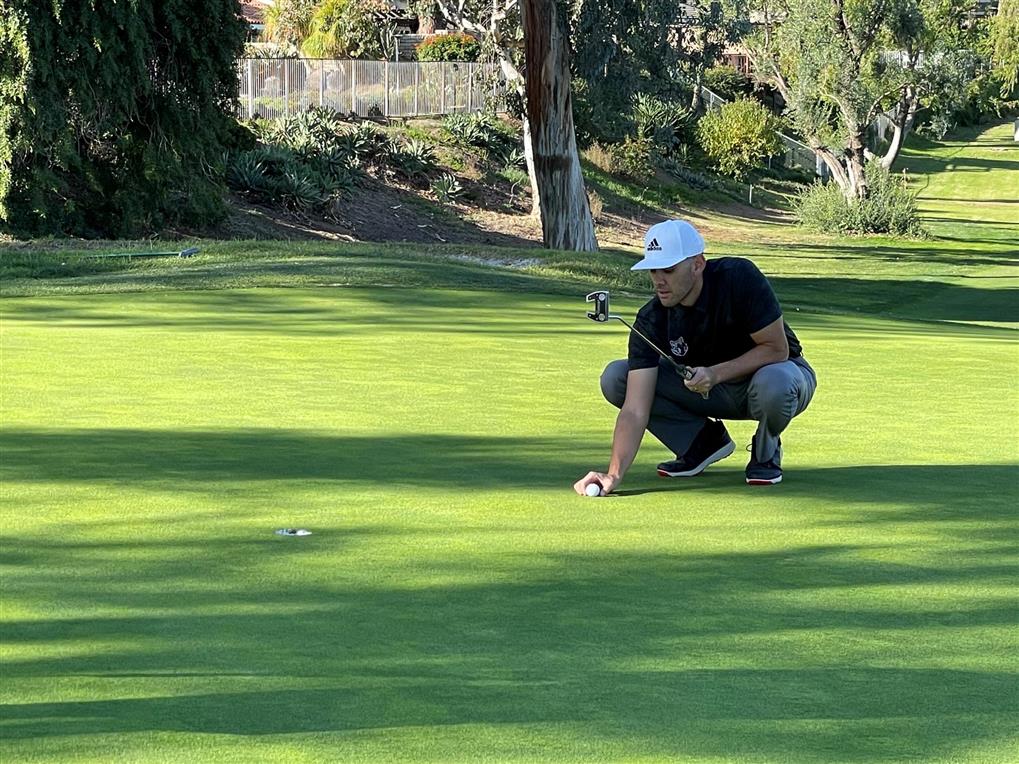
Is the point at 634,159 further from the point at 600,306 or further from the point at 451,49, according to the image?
the point at 600,306

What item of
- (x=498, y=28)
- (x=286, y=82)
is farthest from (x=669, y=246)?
(x=286, y=82)

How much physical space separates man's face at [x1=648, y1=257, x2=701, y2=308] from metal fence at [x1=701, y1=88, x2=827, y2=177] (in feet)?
212

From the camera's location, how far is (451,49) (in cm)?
6078

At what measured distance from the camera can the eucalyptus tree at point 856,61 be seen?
173 ft

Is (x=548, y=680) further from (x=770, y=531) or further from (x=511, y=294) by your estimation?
(x=511, y=294)

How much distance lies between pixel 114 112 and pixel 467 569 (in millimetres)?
28644

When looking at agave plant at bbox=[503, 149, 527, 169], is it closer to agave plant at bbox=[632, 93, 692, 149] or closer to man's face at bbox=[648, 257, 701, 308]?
agave plant at bbox=[632, 93, 692, 149]

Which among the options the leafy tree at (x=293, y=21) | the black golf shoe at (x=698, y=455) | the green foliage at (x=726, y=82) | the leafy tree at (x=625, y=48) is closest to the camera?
the black golf shoe at (x=698, y=455)

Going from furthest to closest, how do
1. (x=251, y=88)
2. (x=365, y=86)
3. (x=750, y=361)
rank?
(x=365, y=86) < (x=251, y=88) < (x=750, y=361)

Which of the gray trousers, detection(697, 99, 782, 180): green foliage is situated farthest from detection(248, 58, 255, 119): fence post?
the gray trousers

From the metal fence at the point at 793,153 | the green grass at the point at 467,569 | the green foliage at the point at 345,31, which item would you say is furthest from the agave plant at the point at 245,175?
the metal fence at the point at 793,153

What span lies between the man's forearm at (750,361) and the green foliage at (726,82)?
66940 millimetres

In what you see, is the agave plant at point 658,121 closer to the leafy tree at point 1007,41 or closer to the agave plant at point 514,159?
the agave plant at point 514,159

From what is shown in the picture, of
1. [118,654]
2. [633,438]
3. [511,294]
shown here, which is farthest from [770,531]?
[511,294]
